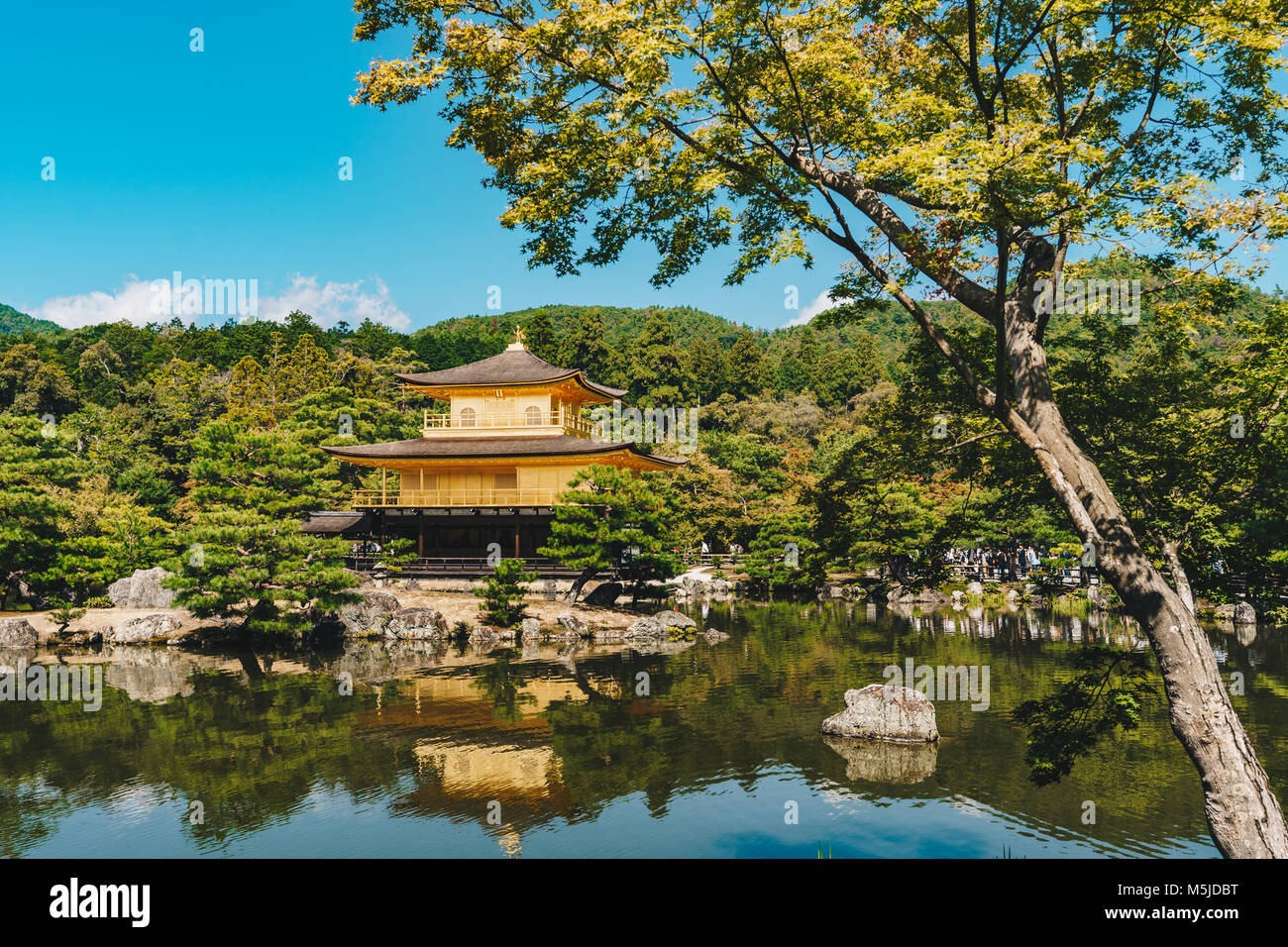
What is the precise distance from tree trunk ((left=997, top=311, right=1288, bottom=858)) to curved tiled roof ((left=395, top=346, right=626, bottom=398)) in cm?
2629

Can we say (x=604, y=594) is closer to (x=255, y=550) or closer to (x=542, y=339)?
(x=255, y=550)

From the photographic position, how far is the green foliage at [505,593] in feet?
78.3

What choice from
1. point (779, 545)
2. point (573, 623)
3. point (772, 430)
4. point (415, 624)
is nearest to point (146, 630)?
point (415, 624)

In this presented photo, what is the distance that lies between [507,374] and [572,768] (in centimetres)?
2238

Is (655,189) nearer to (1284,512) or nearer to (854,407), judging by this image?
(1284,512)

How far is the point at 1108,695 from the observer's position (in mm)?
6355

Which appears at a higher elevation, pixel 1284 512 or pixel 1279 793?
pixel 1284 512

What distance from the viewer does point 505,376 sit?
3209cm

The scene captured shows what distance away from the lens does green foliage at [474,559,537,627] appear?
939 inches

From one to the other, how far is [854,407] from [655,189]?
191 ft

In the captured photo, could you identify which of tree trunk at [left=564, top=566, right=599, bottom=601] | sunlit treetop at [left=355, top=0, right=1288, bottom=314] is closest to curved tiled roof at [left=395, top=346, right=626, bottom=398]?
tree trunk at [left=564, top=566, right=599, bottom=601]
